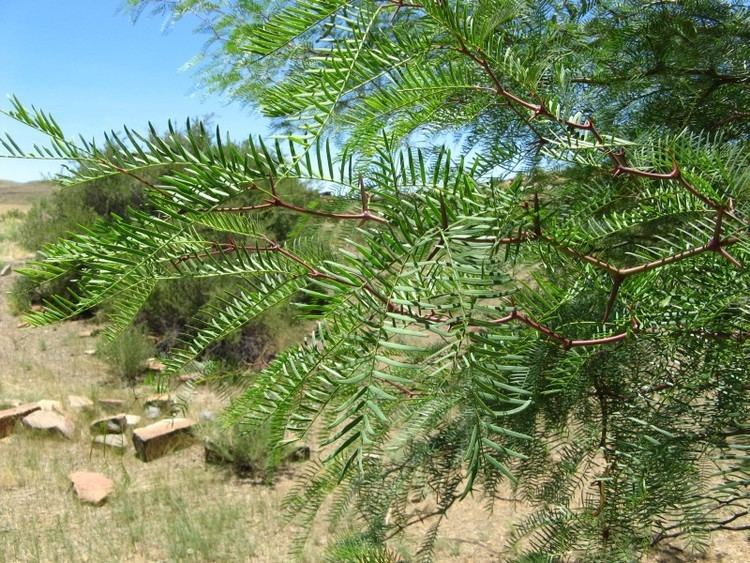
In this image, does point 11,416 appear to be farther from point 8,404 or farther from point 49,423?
point 8,404

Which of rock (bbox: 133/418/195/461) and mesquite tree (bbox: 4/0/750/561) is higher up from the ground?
mesquite tree (bbox: 4/0/750/561)

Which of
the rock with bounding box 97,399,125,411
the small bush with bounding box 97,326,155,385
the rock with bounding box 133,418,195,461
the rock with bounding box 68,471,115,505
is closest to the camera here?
the rock with bounding box 68,471,115,505

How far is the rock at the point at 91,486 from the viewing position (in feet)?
10.6

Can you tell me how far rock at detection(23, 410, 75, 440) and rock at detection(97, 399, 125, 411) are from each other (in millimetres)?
433

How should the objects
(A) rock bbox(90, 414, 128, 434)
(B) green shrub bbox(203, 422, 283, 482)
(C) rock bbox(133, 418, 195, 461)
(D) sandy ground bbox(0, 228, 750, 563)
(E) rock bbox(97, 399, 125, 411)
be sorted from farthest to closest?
1. (E) rock bbox(97, 399, 125, 411)
2. (A) rock bbox(90, 414, 128, 434)
3. (C) rock bbox(133, 418, 195, 461)
4. (B) green shrub bbox(203, 422, 283, 482)
5. (D) sandy ground bbox(0, 228, 750, 563)

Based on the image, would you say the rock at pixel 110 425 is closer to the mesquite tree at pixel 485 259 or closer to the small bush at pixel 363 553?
the small bush at pixel 363 553

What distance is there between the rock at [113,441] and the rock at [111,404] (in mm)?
543

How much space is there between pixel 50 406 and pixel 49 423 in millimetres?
430

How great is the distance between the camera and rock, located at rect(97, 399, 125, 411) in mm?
4742

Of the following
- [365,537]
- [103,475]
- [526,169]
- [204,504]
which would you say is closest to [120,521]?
[204,504]

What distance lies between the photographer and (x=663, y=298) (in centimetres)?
51

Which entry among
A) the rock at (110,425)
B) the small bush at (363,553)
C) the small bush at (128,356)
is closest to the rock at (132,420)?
the rock at (110,425)

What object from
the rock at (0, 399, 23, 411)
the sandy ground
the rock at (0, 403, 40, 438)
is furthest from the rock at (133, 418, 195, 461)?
the rock at (0, 399, 23, 411)

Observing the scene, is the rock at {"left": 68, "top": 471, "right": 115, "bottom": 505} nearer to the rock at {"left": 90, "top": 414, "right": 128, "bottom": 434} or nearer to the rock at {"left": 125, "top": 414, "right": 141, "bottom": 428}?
the rock at {"left": 90, "top": 414, "right": 128, "bottom": 434}
